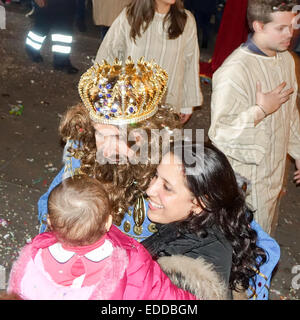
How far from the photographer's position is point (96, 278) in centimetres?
186

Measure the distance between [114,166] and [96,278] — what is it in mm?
634

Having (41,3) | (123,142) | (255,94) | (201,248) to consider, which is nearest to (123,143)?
(123,142)

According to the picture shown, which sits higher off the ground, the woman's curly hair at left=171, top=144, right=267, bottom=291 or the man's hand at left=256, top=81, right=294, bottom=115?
the man's hand at left=256, top=81, right=294, bottom=115

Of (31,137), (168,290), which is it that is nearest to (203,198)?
(168,290)

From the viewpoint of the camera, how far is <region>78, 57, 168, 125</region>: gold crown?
7.49ft

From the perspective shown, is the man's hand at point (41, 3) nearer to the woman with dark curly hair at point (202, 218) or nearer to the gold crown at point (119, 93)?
the gold crown at point (119, 93)

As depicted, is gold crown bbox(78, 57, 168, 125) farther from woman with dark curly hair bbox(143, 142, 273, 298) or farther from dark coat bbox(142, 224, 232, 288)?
dark coat bbox(142, 224, 232, 288)

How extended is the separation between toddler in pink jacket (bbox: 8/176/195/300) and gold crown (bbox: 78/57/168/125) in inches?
20.5

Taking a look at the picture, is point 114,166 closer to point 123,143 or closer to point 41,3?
point 123,143

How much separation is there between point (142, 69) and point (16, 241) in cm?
211

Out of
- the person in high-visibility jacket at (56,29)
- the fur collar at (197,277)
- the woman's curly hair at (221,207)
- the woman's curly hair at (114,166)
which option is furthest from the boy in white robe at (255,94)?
the person in high-visibility jacket at (56,29)

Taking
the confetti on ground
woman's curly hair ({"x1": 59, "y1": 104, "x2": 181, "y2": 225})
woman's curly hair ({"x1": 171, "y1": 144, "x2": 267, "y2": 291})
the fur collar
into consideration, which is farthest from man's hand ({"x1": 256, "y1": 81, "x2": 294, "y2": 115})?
the confetti on ground

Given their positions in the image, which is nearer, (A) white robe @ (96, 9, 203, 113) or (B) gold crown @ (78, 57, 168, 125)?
(B) gold crown @ (78, 57, 168, 125)

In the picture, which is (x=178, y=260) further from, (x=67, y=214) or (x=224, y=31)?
(x=224, y=31)
